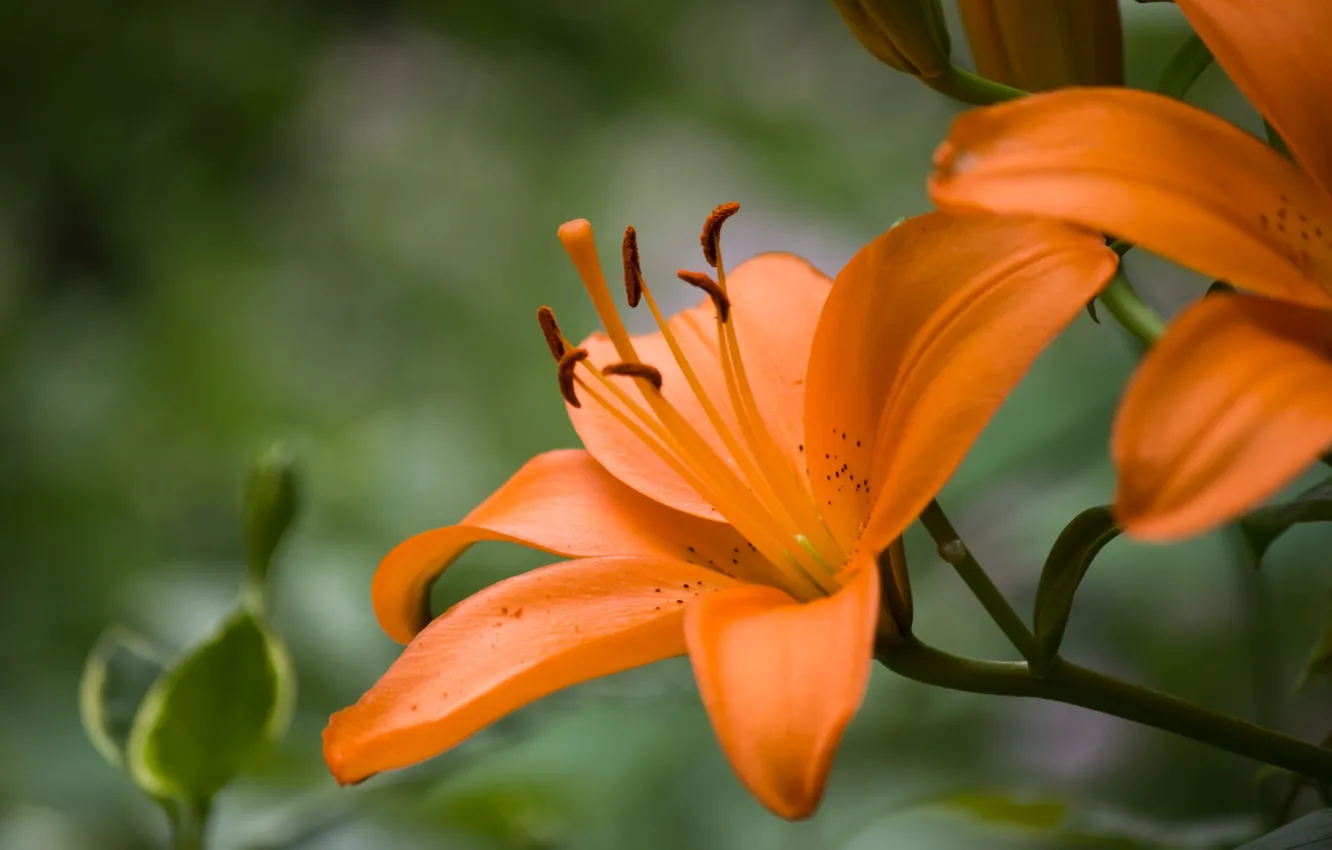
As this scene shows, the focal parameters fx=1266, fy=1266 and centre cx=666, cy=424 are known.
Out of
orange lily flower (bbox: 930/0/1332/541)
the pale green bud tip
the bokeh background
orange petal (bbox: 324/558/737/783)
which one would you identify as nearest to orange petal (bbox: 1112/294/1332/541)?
orange lily flower (bbox: 930/0/1332/541)

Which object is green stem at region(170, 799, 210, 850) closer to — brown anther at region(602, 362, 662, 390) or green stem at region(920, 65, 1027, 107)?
brown anther at region(602, 362, 662, 390)

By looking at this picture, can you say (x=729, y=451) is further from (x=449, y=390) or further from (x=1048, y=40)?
(x=449, y=390)

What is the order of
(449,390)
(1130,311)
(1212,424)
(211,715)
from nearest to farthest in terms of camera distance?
(1212,424)
(1130,311)
(211,715)
(449,390)

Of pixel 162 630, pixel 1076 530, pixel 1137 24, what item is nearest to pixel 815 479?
pixel 1076 530

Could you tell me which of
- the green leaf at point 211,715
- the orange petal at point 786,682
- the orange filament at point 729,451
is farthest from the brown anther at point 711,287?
the green leaf at point 211,715

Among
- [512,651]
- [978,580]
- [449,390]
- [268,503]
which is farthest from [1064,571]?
[449,390]

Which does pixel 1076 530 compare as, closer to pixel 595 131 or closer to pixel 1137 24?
pixel 1137 24
